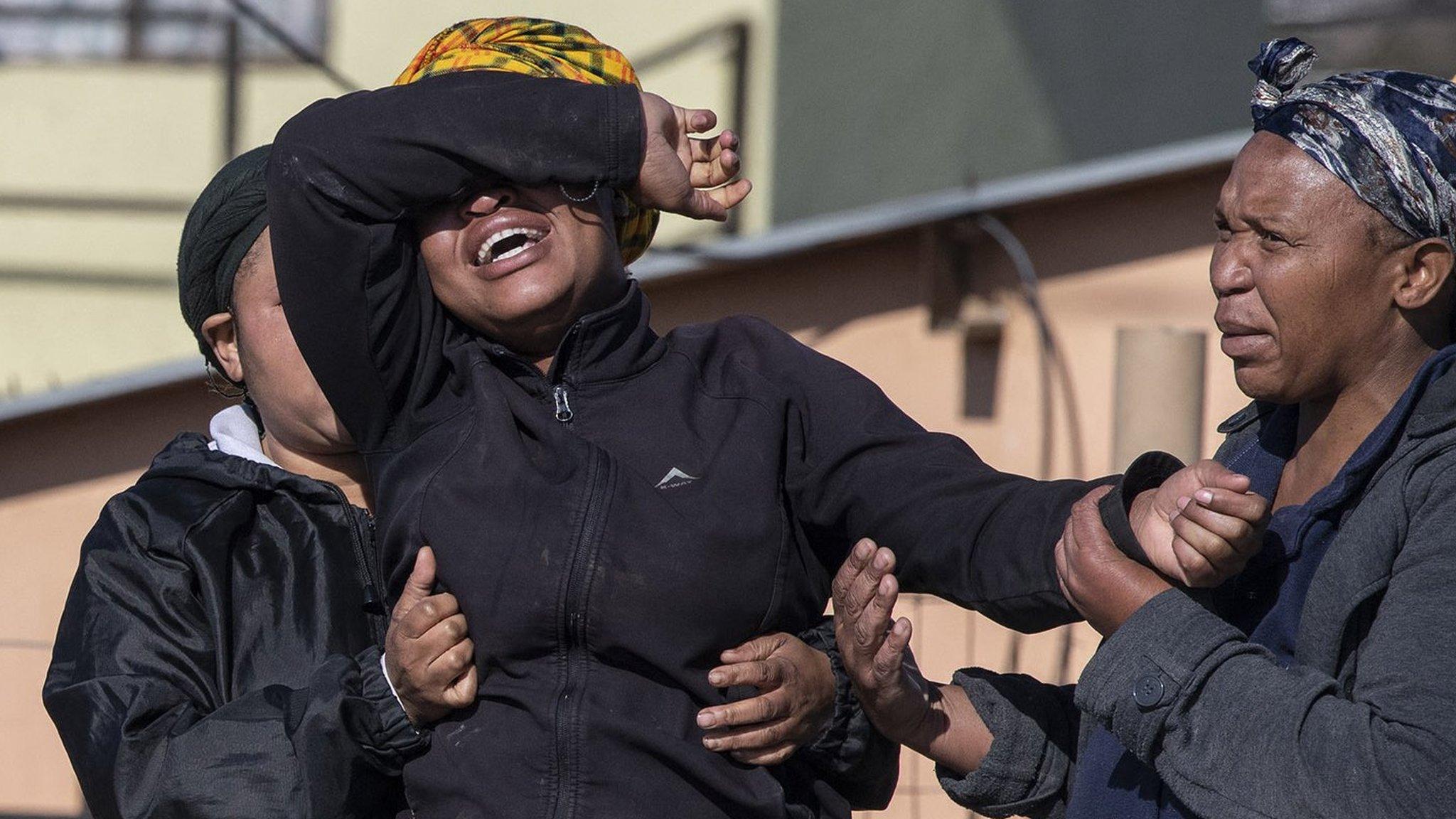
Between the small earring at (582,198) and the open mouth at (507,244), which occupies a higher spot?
the small earring at (582,198)

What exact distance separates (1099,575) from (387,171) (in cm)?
105

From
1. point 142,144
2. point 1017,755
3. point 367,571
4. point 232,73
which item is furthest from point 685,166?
point 142,144

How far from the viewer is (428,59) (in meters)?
2.44

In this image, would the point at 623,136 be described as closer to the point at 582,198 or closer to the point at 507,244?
the point at 582,198

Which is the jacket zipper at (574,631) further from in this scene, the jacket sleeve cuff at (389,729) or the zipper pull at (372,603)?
the zipper pull at (372,603)

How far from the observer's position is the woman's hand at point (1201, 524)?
73.3 inches

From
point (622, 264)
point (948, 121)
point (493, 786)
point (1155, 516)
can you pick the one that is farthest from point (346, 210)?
point (948, 121)

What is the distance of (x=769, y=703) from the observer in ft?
7.14

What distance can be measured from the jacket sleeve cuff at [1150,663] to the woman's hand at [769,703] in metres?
0.41

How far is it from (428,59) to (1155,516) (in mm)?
1228

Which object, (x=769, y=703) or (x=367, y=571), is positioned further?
(x=367, y=571)

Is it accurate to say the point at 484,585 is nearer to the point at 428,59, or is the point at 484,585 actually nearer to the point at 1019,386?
the point at 428,59

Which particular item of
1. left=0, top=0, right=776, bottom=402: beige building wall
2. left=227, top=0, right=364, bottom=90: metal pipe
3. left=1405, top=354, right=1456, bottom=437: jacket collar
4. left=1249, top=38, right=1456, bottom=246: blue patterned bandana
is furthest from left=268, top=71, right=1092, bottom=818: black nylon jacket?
left=227, top=0, right=364, bottom=90: metal pipe

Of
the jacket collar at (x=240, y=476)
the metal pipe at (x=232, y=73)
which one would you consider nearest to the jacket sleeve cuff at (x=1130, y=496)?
the jacket collar at (x=240, y=476)
